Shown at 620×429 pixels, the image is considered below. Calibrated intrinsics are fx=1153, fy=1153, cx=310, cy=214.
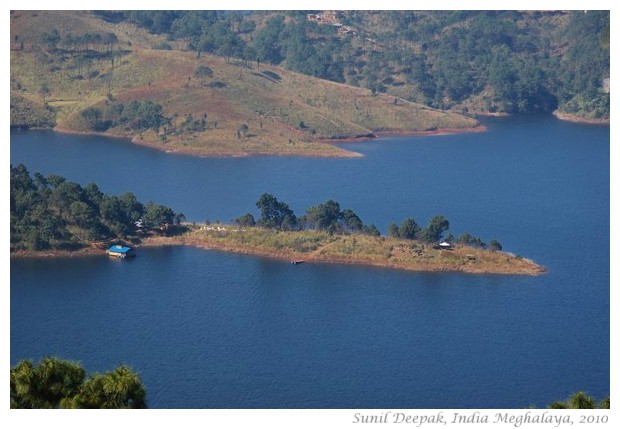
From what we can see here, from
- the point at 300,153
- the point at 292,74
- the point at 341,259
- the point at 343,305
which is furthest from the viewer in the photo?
the point at 292,74

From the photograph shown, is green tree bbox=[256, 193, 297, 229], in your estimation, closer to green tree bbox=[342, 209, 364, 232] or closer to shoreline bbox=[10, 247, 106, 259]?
green tree bbox=[342, 209, 364, 232]

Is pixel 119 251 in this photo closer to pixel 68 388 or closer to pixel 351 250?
pixel 351 250

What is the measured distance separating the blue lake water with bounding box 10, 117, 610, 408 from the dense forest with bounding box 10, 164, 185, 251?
4.56 feet

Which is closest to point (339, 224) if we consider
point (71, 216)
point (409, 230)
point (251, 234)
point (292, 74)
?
point (409, 230)

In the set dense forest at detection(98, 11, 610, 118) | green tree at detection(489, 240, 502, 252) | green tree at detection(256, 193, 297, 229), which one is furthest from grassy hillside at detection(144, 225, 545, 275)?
dense forest at detection(98, 11, 610, 118)

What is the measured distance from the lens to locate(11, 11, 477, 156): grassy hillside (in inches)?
2766

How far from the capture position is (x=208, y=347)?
33438 millimetres

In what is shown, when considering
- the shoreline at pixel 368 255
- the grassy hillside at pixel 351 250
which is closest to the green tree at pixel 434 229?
the grassy hillside at pixel 351 250

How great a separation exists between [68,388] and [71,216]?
2804 cm

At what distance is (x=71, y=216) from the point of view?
4559 centimetres

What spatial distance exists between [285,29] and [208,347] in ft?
228

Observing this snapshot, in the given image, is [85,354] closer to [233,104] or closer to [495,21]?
[233,104]

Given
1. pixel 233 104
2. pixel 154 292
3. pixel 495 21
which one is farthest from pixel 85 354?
pixel 495 21

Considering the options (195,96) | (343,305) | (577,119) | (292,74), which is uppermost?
(292,74)
